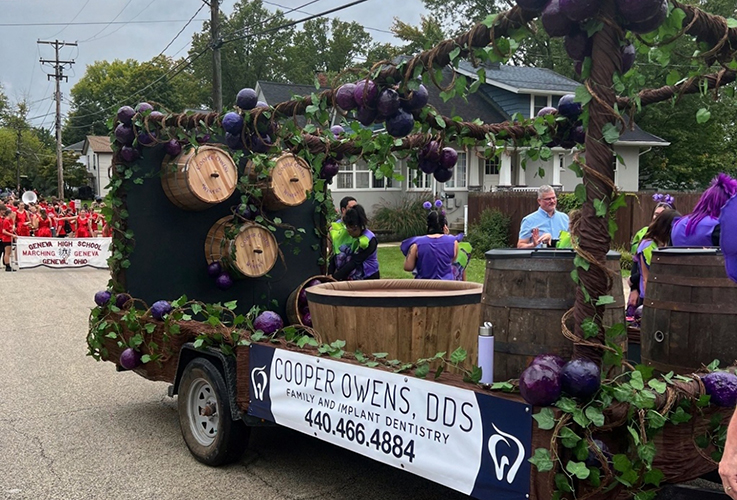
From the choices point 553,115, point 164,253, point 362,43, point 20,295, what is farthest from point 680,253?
point 362,43

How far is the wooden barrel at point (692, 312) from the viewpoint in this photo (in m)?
3.53

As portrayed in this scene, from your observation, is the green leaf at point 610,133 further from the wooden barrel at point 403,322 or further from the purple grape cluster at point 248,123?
the purple grape cluster at point 248,123

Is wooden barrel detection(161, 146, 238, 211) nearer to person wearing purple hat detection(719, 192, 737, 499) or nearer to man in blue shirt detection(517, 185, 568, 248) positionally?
man in blue shirt detection(517, 185, 568, 248)

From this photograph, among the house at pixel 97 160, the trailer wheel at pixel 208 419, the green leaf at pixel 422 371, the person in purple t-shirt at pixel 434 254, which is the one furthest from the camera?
the house at pixel 97 160

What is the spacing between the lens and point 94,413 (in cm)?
636

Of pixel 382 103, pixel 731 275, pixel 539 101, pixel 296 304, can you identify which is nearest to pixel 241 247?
pixel 296 304

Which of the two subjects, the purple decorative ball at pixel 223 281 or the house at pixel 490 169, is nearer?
the purple decorative ball at pixel 223 281

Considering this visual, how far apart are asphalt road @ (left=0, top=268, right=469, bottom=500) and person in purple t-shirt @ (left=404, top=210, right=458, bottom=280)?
6.09ft

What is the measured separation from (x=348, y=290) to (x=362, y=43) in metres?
69.4

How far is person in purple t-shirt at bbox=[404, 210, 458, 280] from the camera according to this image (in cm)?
641

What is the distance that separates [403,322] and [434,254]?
224cm

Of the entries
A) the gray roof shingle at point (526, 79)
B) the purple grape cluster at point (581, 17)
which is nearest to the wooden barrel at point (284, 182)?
the purple grape cluster at point (581, 17)

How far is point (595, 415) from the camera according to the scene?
263cm

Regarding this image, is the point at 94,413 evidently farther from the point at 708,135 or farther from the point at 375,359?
the point at 708,135
